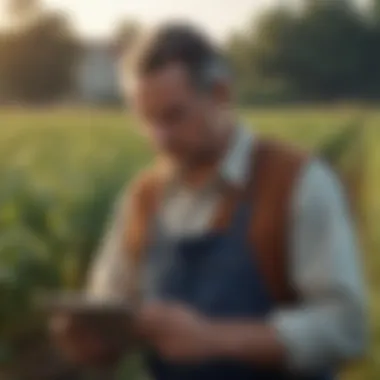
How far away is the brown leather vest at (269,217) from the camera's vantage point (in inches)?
37.3

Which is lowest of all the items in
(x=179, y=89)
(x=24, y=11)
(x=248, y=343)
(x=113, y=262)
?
(x=248, y=343)

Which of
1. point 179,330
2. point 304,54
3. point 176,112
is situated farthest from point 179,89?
point 179,330

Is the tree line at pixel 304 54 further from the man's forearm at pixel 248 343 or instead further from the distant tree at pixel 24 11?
the man's forearm at pixel 248 343

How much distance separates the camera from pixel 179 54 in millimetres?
967

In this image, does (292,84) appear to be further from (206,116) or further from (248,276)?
(248,276)

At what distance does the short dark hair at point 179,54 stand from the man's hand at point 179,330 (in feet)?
0.78

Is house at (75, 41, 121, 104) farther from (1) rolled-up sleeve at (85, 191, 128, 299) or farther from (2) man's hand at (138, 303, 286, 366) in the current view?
(2) man's hand at (138, 303, 286, 366)

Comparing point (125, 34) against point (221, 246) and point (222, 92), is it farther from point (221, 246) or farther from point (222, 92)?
point (221, 246)

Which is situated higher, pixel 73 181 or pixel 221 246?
pixel 73 181

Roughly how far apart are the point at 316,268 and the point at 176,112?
21 cm

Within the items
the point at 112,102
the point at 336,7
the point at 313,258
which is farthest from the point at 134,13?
the point at 313,258

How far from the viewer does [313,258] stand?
96 cm

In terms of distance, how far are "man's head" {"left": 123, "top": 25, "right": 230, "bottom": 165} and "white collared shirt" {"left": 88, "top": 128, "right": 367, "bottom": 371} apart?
3 centimetres

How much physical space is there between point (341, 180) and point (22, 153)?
13.7 inches
